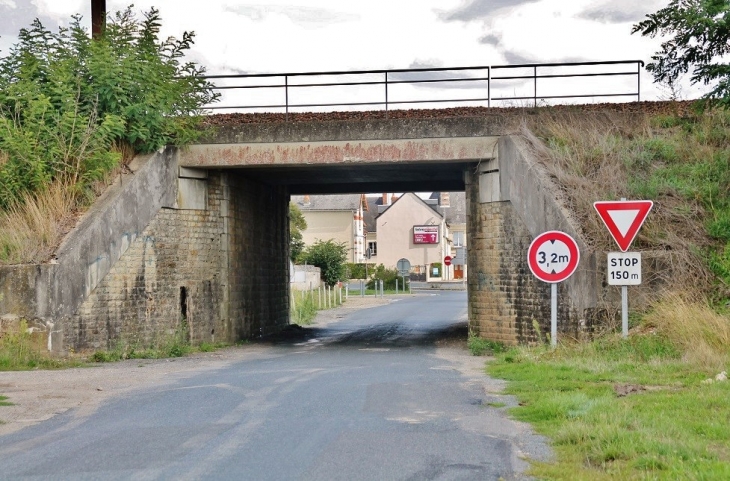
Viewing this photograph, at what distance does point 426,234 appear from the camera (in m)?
90.1

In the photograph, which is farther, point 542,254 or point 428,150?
point 428,150

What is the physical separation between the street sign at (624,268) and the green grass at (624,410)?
3.46 feet

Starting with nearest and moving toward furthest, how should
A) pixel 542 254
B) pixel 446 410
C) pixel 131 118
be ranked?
1. pixel 446 410
2. pixel 542 254
3. pixel 131 118

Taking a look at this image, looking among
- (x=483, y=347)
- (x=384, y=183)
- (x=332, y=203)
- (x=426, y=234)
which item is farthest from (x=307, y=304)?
(x=426, y=234)

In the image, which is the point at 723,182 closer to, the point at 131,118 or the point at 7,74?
the point at 131,118

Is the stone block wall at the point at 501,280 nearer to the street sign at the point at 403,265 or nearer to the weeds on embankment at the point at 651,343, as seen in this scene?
the weeds on embankment at the point at 651,343

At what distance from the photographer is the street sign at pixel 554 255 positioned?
14.0m

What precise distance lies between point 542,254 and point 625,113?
8574mm

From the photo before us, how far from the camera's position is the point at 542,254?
1417 cm

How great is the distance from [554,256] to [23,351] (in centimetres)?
959

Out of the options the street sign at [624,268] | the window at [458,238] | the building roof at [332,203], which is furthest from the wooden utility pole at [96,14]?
the window at [458,238]

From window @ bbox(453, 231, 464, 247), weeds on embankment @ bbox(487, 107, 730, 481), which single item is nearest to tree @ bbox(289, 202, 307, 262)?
window @ bbox(453, 231, 464, 247)

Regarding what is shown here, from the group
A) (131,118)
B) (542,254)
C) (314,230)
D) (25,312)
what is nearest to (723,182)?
(542,254)

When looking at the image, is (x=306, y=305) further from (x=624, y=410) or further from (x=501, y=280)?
(x=624, y=410)
